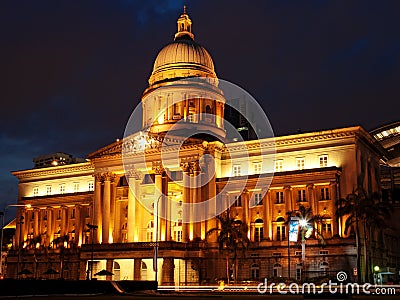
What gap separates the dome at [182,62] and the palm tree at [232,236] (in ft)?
130

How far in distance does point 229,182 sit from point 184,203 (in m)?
7.51

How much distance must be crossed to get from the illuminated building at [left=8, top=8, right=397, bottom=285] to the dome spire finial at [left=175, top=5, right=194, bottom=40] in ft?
56.7

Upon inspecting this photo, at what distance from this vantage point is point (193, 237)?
92375 mm

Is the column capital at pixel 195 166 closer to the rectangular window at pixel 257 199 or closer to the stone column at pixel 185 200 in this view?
the stone column at pixel 185 200

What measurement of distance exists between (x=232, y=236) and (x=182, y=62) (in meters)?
46.8

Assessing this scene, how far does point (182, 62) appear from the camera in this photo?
122500 millimetres

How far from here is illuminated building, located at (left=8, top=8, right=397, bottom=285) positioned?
88500 millimetres

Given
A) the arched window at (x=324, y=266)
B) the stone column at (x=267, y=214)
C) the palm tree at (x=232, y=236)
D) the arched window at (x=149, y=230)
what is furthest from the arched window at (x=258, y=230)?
the arched window at (x=149, y=230)

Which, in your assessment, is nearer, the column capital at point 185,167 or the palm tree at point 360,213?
the palm tree at point 360,213

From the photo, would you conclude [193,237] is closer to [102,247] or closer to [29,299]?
[102,247]

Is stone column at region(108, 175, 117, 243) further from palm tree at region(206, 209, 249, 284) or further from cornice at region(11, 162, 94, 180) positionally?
palm tree at region(206, 209, 249, 284)

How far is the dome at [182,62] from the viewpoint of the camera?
399ft

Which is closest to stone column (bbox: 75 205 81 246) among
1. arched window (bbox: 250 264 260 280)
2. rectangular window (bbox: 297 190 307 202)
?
arched window (bbox: 250 264 260 280)

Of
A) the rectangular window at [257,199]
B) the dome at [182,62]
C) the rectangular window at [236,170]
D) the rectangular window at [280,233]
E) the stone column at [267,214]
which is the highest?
the dome at [182,62]
